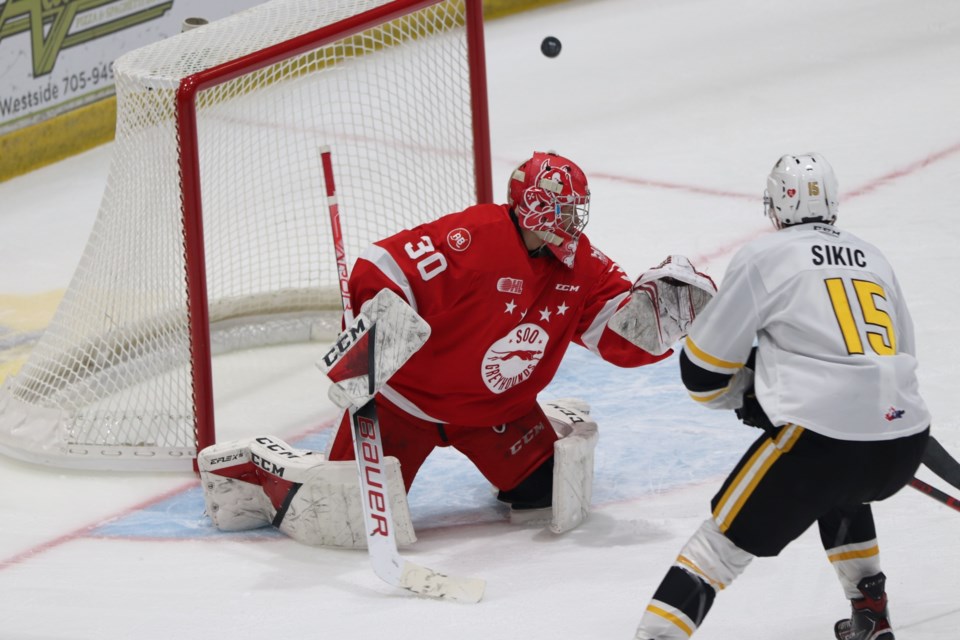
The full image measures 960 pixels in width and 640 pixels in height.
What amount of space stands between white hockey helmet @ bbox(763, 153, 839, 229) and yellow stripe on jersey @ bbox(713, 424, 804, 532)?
37 cm

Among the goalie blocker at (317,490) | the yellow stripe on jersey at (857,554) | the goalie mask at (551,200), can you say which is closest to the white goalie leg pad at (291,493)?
the goalie blocker at (317,490)

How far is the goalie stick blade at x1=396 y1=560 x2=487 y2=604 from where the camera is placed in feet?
9.77

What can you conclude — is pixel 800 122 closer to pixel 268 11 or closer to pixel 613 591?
pixel 268 11

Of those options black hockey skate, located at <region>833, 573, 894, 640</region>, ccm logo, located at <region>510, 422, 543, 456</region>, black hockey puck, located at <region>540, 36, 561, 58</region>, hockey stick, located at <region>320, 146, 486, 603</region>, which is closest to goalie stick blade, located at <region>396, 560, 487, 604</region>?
hockey stick, located at <region>320, 146, 486, 603</region>

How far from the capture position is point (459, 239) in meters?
3.09

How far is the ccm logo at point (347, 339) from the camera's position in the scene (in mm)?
3051

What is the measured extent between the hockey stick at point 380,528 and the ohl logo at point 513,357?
257mm

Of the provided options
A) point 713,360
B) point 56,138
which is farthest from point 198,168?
point 56,138

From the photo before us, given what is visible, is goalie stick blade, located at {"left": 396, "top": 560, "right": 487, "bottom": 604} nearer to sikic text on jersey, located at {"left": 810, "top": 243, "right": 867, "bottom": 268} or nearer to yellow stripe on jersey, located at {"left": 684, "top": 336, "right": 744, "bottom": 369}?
yellow stripe on jersey, located at {"left": 684, "top": 336, "right": 744, "bottom": 369}

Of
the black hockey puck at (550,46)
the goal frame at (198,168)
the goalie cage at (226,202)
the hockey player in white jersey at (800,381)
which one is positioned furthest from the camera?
the black hockey puck at (550,46)

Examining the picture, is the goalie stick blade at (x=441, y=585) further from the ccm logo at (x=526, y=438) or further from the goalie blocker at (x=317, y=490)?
the ccm logo at (x=526, y=438)

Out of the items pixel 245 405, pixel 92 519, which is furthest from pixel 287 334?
pixel 92 519

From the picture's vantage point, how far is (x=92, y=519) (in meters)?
3.53

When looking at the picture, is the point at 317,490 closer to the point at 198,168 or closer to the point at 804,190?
the point at 198,168
